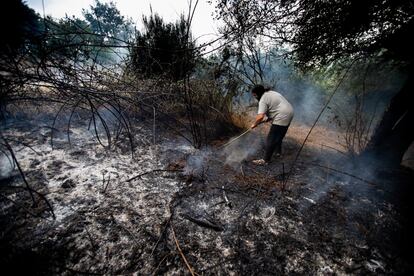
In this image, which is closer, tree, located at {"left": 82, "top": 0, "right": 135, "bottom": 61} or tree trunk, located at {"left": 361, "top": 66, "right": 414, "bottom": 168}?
tree, located at {"left": 82, "top": 0, "right": 135, "bottom": 61}

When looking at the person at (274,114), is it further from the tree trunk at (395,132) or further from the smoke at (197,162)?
the tree trunk at (395,132)

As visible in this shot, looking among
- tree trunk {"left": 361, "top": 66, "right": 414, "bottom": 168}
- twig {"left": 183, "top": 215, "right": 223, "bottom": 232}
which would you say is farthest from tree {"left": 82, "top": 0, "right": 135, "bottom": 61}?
tree trunk {"left": 361, "top": 66, "right": 414, "bottom": 168}

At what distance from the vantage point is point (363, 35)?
325 cm

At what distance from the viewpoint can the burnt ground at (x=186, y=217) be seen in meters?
1.66

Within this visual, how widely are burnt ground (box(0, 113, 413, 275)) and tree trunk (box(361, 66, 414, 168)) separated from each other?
33 cm

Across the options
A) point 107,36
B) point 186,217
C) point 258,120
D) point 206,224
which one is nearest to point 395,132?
point 258,120

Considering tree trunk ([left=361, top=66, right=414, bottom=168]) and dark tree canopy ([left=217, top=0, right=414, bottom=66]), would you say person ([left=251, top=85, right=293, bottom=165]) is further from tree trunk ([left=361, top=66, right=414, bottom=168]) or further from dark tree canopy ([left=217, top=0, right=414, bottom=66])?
tree trunk ([left=361, top=66, right=414, bottom=168])

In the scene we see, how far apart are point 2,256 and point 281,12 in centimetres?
477

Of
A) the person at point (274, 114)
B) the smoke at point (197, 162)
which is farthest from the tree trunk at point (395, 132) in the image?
the smoke at point (197, 162)

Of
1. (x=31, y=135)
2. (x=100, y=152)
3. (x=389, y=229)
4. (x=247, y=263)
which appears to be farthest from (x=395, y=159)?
(x=31, y=135)

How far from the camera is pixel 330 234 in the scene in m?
2.10

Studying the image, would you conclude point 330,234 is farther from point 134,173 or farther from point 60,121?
point 60,121

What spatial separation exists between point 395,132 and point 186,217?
159 inches

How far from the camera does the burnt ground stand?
1660 mm
